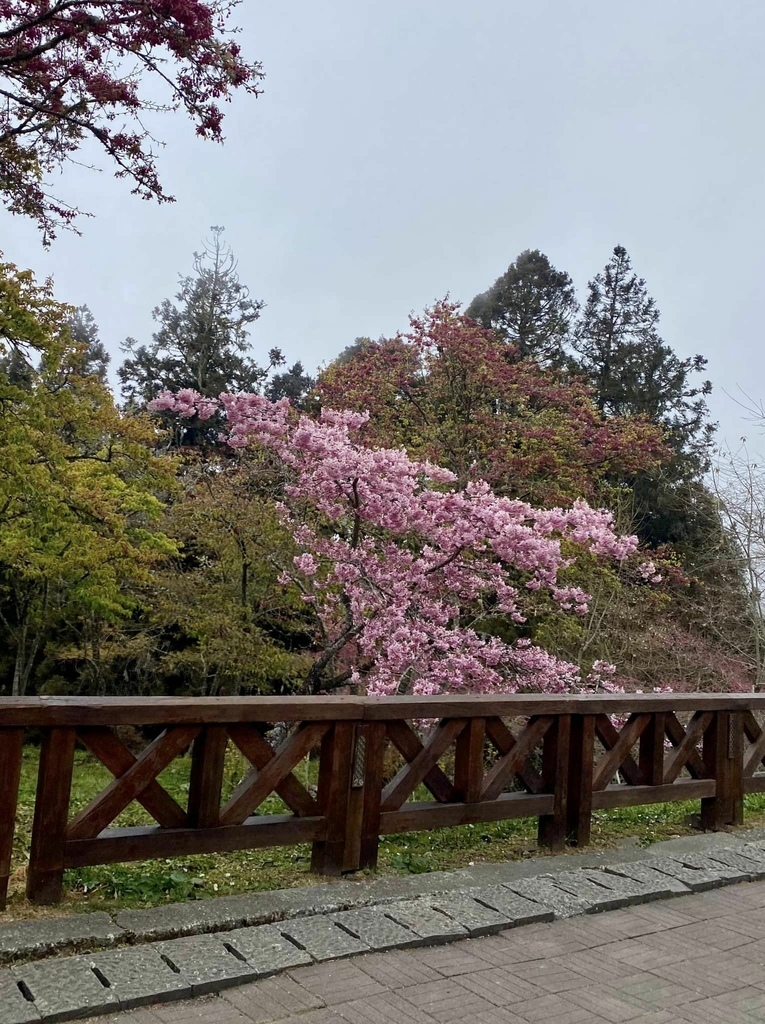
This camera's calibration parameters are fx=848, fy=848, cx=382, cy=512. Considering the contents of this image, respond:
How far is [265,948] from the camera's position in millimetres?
3365

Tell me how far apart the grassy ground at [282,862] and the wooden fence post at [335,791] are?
0.14 metres

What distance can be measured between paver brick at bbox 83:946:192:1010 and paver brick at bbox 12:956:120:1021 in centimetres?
4

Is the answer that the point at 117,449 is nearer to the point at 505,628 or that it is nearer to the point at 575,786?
the point at 505,628

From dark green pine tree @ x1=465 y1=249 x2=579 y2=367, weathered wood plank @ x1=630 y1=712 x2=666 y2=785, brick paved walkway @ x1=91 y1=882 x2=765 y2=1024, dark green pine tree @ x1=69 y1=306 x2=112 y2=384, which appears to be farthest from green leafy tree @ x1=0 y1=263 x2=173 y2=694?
dark green pine tree @ x1=69 y1=306 x2=112 y2=384

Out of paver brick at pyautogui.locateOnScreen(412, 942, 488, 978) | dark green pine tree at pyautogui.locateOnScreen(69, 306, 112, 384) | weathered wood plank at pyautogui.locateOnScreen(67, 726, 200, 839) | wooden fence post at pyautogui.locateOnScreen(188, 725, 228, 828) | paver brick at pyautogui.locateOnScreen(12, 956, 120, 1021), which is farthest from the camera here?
dark green pine tree at pyautogui.locateOnScreen(69, 306, 112, 384)

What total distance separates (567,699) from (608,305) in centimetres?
3261

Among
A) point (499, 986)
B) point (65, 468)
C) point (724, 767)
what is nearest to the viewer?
point (499, 986)

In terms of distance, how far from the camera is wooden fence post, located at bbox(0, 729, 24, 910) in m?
3.38

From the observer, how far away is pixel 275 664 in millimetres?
12266

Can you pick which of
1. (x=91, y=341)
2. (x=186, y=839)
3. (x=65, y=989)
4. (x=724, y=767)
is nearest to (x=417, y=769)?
(x=186, y=839)

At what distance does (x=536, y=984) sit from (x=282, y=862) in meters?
2.05

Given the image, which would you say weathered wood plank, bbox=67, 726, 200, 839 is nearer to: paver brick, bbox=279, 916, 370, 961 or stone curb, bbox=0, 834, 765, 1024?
stone curb, bbox=0, 834, 765, 1024

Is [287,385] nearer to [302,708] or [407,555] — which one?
[407,555]

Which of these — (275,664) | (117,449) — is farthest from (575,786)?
(117,449)
